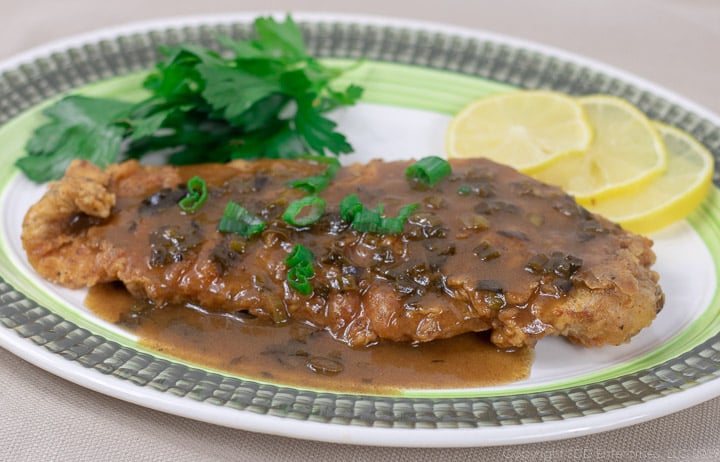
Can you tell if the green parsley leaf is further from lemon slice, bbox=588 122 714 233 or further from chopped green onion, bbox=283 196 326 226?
lemon slice, bbox=588 122 714 233

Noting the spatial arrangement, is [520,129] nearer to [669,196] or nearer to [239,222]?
[669,196]

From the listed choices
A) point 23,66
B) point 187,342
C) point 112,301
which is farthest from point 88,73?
point 187,342

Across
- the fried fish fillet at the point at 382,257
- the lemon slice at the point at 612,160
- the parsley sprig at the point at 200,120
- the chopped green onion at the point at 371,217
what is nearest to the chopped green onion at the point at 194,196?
the fried fish fillet at the point at 382,257

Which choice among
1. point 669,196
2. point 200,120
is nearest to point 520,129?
point 669,196

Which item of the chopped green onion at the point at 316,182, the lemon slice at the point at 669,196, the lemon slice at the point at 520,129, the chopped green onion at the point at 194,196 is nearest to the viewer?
the chopped green onion at the point at 194,196

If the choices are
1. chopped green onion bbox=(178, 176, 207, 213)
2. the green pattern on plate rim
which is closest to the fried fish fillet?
chopped green onion bbox=(178, 176, 207, 213)

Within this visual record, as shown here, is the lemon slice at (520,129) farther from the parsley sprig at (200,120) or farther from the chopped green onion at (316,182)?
the chopped green onion at (316,182)
